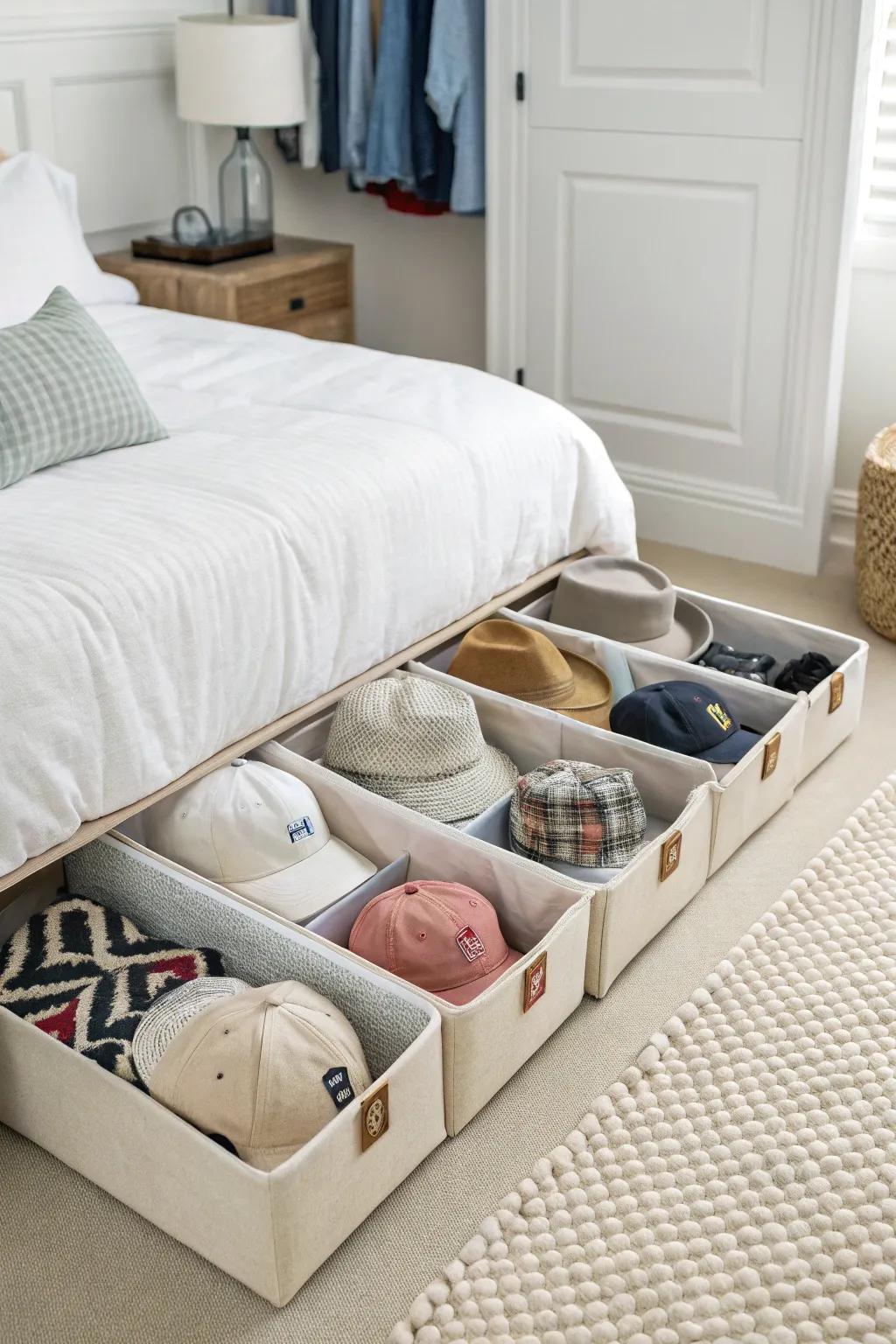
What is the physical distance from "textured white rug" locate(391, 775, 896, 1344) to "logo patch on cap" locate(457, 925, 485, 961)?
0.80 feet

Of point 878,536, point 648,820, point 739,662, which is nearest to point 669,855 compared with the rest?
point 648,820

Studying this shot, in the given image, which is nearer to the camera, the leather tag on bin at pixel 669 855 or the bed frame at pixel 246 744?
the bed frame at pixel 246 744

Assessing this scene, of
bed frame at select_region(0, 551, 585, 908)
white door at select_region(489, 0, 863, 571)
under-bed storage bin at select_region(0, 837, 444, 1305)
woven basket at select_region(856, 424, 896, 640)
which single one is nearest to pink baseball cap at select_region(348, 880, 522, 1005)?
under-bed storage bin at select_region(0, 837, 444, 1305)

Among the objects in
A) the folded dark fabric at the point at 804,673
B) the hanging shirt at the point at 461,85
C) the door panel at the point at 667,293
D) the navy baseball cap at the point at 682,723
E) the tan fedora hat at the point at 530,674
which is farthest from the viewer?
the hanging shirt at the point at 461,85

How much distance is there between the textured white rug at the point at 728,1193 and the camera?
1442 mm

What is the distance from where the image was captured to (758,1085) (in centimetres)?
175

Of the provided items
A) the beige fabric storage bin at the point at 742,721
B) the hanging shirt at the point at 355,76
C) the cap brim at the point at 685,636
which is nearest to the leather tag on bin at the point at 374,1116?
the beige fabric storage bin at the point at 742,721

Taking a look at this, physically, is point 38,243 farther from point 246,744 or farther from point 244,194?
point 246,744

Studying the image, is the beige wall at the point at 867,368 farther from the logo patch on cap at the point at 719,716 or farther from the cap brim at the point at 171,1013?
the cap brim at the point at 171,1013

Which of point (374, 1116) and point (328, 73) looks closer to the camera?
point (374, 1116)

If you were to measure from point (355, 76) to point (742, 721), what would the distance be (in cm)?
225

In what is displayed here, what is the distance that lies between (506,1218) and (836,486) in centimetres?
251

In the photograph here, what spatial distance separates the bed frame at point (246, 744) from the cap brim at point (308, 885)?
18cm

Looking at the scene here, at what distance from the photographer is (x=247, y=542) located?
1.99m
